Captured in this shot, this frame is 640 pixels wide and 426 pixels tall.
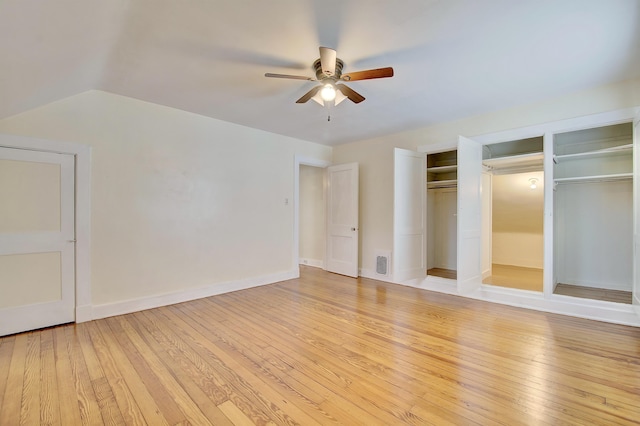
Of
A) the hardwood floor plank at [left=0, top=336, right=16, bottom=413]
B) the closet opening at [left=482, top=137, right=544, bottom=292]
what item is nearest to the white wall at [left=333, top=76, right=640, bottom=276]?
the closet opening at [left=482, top=137, right=544, bottom=292]

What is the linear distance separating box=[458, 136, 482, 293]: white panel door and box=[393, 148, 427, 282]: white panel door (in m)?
0.82

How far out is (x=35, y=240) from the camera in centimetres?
277

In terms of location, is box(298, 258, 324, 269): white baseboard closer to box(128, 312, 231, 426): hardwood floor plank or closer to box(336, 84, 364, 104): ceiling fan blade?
box(128, 312, 231, 426): hardwood floor plank

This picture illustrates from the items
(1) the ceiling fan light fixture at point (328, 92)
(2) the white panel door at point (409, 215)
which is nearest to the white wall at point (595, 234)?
(2) the white panel door at point (409, 215)

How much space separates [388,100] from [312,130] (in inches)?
62.0

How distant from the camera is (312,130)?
454 centimetres

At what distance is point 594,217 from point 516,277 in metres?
1.46

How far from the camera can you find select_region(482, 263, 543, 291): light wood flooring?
167 inches

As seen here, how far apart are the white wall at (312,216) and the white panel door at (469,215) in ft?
9.93

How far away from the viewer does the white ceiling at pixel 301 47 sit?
1793 mm

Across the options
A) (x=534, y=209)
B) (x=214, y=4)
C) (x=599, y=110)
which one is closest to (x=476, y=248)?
(x=599, y=110)

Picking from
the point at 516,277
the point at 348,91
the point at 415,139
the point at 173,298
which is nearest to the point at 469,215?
the point at 415,139

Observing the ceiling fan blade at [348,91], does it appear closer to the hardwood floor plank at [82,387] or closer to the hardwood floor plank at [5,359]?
the hardwood floor plank at [82,387]

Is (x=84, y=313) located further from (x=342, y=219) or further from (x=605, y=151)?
(x=605, y=151)
